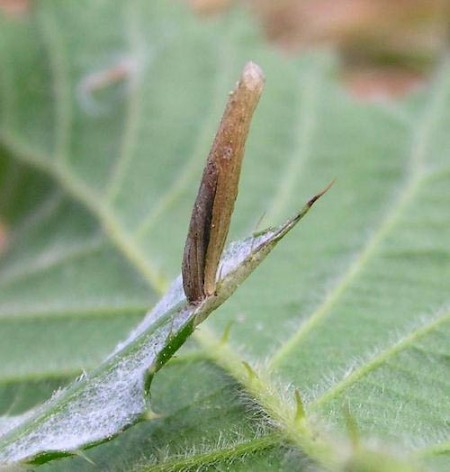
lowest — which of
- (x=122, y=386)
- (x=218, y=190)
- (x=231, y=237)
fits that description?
(x=231, y=237)

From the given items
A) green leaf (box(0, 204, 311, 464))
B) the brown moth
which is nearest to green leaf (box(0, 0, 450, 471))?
green leaf (box(0, 204, 311, 464))

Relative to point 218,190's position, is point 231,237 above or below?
below

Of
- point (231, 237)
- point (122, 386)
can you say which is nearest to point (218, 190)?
point (122, 386)

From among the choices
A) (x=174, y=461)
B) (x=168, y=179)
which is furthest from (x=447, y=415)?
(x=168, y=179)

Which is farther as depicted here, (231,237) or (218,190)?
(231,237)

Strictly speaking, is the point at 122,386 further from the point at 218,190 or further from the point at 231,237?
the point at 231,237
